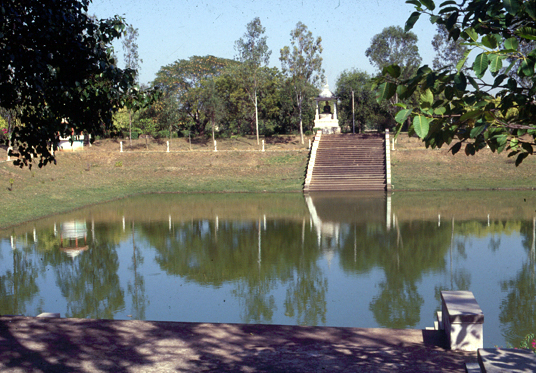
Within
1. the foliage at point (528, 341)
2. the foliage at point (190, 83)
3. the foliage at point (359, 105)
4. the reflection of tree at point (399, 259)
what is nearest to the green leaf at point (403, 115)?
the foliage at point (528, 341)

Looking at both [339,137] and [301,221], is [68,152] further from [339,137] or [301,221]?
[301,221]

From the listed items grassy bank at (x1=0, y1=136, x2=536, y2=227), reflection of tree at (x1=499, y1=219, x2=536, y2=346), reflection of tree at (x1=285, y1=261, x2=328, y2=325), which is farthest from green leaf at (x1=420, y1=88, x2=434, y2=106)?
grassy bank at (x1=0, y1=136, x2=536, y2=227)

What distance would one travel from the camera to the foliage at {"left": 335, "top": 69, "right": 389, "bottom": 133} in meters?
51.5

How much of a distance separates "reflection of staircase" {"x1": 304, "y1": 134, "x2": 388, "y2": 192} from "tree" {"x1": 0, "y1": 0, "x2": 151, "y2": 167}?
1977 centimetres

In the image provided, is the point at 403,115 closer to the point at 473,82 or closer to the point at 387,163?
the point at 473,82

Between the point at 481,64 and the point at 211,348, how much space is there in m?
4.22

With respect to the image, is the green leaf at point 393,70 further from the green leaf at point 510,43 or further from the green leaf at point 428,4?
the green leaf at point 510,43

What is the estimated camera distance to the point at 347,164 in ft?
100

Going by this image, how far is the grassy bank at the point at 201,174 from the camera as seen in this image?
24469 millimetres

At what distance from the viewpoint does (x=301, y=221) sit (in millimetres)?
18219

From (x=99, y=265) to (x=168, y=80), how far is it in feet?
166

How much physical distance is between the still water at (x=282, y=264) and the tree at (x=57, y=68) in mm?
3297

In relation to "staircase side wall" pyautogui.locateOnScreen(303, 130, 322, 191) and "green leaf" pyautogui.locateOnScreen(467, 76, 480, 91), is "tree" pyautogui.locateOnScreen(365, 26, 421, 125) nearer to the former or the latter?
"staircase side wall" pyautogui.locateOnScreen(303, 130, 322, 191)

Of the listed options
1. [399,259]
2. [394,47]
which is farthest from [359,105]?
[399,259]
